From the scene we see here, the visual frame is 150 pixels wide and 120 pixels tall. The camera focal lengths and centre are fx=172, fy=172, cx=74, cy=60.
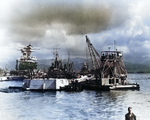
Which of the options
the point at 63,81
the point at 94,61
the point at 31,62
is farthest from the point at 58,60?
the point at 31,62

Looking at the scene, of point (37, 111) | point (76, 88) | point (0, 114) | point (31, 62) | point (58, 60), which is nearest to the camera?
point (0, 114)

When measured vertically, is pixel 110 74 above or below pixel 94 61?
below

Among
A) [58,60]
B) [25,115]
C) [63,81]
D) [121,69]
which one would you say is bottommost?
[25,115]

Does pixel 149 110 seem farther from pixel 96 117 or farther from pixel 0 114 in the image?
pixel 0 114

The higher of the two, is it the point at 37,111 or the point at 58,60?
the point at 58,60

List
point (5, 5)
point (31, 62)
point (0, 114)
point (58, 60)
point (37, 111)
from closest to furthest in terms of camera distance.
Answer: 1. point (0, 114)
2. point (37, 111)
3. point (5, 5)
4. point (58, 60)
5. point (31, 62)

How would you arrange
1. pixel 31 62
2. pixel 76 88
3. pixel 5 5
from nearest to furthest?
1. pixel 5 5
2. pixel 76 88
3. pixel 31 62

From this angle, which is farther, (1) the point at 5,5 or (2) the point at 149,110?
(1) the point at 5,5

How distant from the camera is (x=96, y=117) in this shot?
68.7 feet

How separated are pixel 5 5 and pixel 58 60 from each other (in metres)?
66.0

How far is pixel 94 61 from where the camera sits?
209 feet

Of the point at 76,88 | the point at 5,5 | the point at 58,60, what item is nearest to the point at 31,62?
the point at 58,60

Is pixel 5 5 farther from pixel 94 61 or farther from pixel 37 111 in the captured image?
pixel 94 61

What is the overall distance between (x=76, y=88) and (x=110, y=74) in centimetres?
1151
